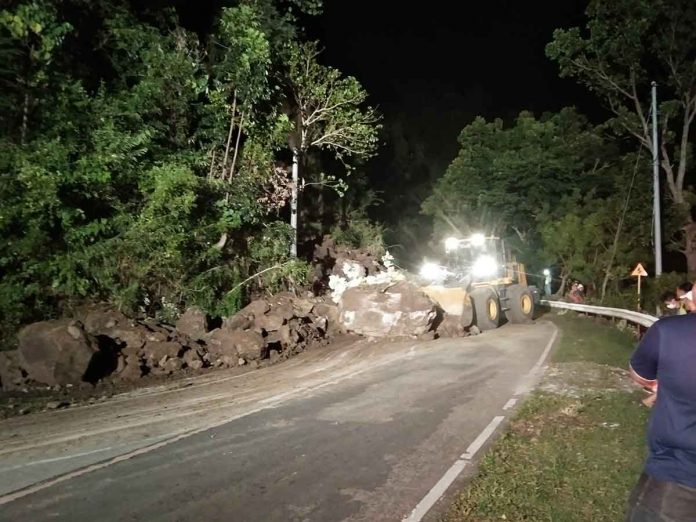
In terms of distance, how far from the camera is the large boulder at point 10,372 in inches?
435

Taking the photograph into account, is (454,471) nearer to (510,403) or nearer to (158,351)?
(510,403)

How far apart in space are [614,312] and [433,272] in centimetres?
725

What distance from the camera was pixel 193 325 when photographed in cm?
1446

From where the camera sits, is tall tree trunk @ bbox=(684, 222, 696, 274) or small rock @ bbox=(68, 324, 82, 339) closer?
small rock @ bbox=(68, 324, 82, 339)

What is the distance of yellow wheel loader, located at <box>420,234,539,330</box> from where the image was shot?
711 inches

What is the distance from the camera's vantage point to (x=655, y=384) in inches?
121

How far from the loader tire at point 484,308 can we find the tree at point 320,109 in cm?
657

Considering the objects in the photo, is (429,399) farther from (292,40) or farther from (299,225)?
(299,225)

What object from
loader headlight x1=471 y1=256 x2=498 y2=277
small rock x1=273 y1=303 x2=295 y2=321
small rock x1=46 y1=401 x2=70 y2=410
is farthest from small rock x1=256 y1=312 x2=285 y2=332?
loader headlight x1=471 y1=256 x2=498 y2=277

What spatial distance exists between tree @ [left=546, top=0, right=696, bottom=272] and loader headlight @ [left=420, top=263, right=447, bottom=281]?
1415 cm

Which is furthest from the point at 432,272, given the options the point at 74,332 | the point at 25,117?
the point at 25,117

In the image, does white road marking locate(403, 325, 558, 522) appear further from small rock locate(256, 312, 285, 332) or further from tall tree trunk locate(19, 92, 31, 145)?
tall tree trunk locate(19, 92, 31, 145)

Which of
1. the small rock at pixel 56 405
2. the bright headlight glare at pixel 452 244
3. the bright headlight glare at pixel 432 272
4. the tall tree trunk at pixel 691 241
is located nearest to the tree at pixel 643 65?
the tall tree trunk at pixel 691 241

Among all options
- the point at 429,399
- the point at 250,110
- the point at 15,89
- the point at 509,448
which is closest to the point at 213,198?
the point at 250,110
